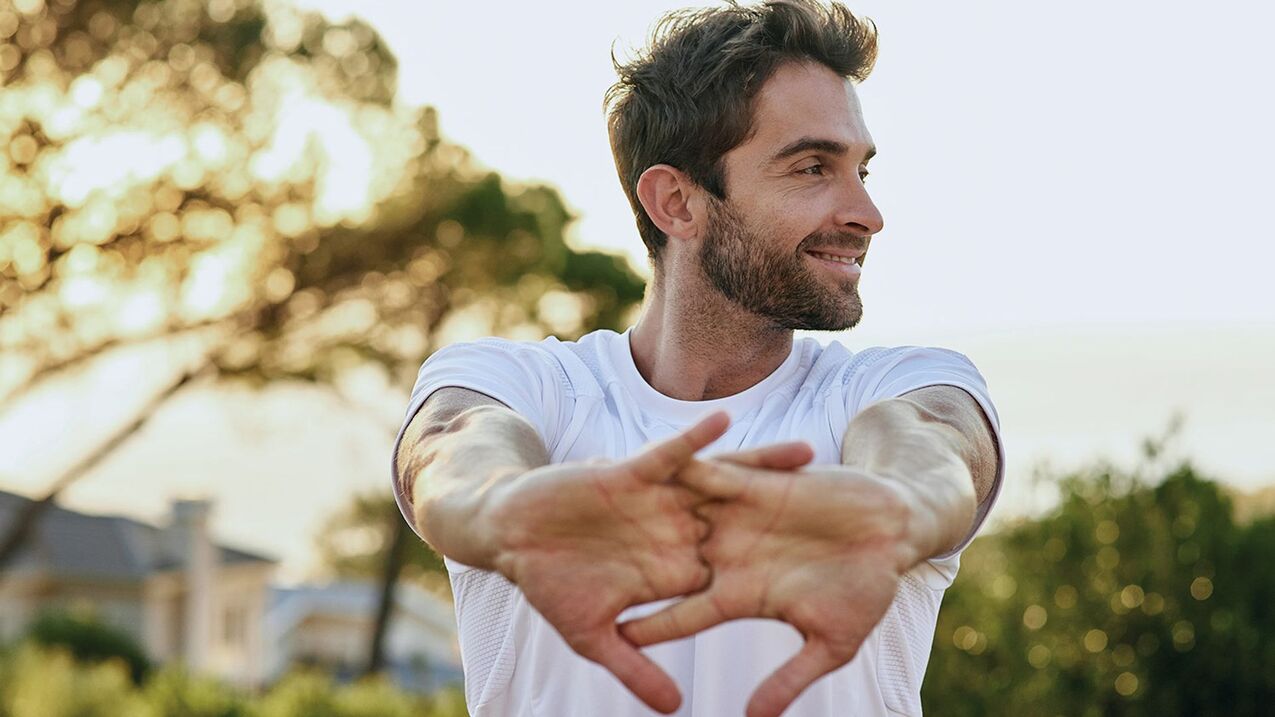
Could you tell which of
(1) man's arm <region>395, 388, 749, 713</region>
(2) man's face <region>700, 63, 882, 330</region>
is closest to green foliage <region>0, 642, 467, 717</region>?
(2) man's face <region>700, 63, 882, 330</region>

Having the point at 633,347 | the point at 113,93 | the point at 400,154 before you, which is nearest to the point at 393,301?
the point at 400,154

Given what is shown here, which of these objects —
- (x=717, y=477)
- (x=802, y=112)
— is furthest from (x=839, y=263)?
(x=717, y=477)

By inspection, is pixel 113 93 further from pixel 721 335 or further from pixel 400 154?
pixel 721 335

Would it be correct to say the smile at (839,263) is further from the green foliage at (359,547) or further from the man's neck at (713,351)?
the green foliage at (359,547)

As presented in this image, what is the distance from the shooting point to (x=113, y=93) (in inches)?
543

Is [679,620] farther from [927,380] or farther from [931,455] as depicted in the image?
[927,380]

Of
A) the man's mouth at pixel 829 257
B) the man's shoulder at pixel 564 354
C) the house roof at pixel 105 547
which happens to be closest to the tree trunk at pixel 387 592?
the house roof at pixel 105 547

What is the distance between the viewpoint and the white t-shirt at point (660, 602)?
2.37 m

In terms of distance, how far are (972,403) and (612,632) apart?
840 millimetres

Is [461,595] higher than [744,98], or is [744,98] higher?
[744,98]

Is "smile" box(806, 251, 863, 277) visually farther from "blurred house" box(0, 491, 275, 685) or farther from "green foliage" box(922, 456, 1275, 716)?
"blurred house" box(0, 491, 275, 685)

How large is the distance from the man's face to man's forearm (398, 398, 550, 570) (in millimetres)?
619

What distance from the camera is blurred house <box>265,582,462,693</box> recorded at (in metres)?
40.5

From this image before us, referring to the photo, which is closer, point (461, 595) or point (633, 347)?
point (461, 595)
